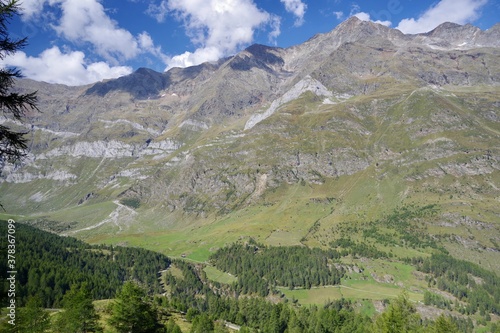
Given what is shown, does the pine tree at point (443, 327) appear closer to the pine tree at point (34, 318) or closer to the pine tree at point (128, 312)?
the pine tree at point (128, 312)

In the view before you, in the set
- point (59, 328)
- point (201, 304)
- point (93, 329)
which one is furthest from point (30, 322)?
point (201, 304)

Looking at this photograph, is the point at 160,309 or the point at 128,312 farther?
the point at 160,309

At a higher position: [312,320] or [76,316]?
[76,316]

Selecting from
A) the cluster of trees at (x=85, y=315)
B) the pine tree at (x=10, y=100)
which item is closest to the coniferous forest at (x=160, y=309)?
the cluster of trees at (x=85, y=315)

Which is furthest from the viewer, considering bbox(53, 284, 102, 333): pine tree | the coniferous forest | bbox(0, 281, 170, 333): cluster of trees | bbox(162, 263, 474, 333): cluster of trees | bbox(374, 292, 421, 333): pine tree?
bbox(53, 284, 102, 333): pine tree

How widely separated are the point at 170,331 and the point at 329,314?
55.1m

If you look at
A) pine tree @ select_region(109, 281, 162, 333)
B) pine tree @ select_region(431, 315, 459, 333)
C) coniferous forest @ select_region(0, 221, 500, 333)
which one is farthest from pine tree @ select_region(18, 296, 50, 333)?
pine tree @ select_region(431, 315, 459, 333)

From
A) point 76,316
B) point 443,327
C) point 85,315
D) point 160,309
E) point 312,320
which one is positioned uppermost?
point 76,316

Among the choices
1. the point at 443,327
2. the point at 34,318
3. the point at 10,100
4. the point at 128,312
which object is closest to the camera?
the point at 10,100

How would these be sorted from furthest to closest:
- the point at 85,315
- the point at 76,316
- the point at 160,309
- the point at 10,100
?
the point at 160,309
the point at 85,315
the point at 76,316
the point at 10,100

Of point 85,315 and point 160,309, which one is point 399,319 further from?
point 160,309

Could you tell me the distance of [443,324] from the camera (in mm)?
52688

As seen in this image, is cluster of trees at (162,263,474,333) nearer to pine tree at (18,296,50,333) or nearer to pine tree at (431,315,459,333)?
pine tree at (431,315,459,333)

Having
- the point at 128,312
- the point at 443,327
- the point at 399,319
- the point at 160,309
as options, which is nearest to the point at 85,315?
the point at 128,312
